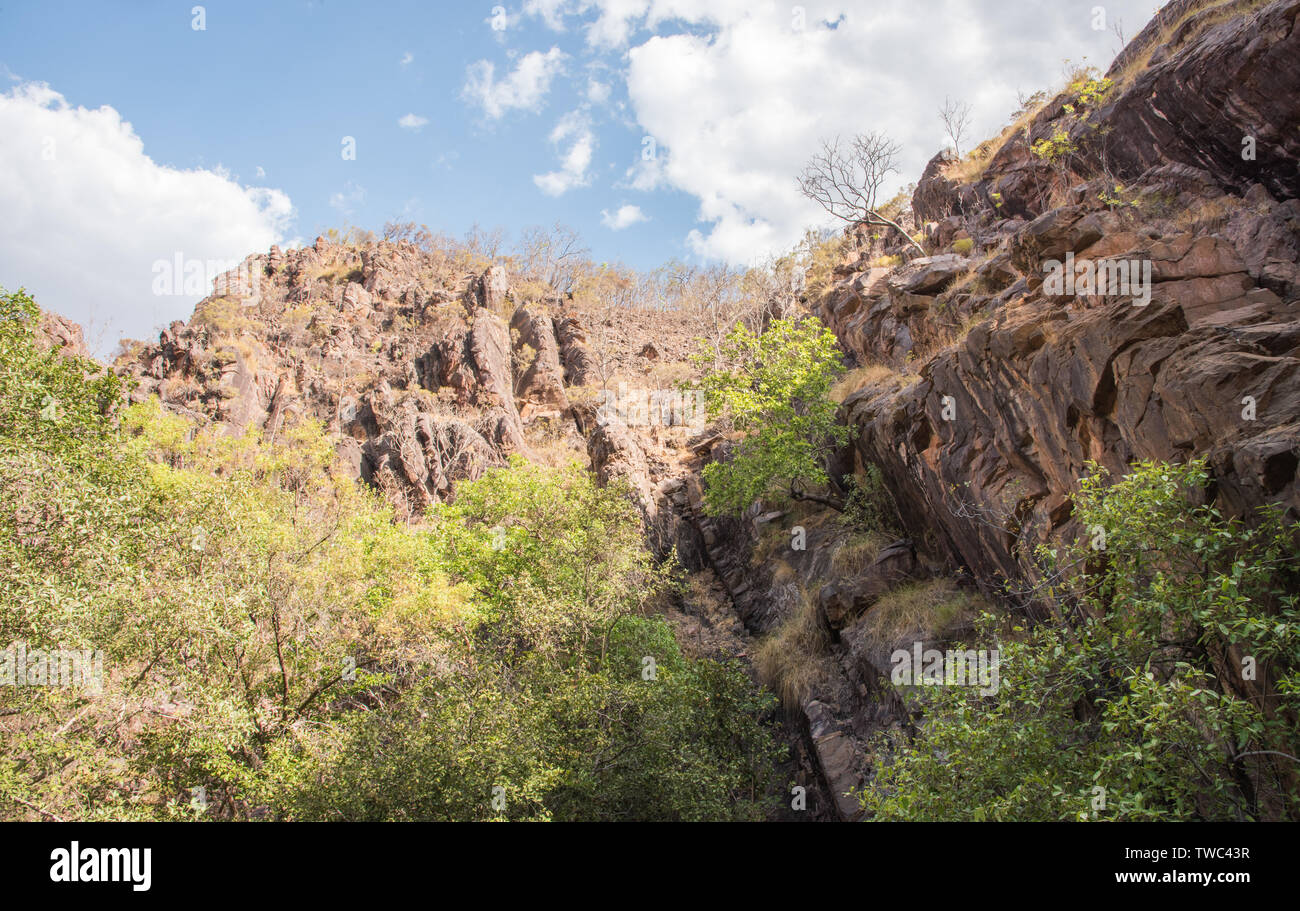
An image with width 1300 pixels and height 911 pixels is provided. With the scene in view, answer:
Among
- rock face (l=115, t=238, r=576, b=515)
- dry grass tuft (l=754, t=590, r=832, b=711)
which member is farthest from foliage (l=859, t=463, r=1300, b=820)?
rock face (l=115, t=238, r=576, b=515)

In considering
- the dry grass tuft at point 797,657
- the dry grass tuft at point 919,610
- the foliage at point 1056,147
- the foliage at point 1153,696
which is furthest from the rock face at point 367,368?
the foliage at point 1153,696

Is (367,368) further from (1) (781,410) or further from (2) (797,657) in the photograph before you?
(2) (797,657)

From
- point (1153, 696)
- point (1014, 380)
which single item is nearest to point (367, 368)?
point (1014, 380)

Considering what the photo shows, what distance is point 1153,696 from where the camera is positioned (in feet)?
18.8

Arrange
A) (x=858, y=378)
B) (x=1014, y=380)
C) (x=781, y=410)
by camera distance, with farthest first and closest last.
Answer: (x=858, y=378)
(x=781, y=410)
(x=1014, y=380)

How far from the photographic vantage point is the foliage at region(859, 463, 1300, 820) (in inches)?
221

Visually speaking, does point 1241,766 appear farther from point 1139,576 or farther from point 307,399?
point 307,399

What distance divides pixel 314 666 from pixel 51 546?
5.89m

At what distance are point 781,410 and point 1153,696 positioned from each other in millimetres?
15365

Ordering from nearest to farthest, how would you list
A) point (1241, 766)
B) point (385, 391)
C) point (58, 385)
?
1. point (1241, 766)
2. point (58, 385)
3. point (385, 391)

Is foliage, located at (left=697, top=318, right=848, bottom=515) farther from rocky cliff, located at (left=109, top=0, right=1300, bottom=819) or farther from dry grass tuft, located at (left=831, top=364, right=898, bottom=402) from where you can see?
rocky cliff, located at (left=109, top=0, right=1300, bottom=819)

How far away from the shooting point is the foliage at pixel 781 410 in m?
20.3
